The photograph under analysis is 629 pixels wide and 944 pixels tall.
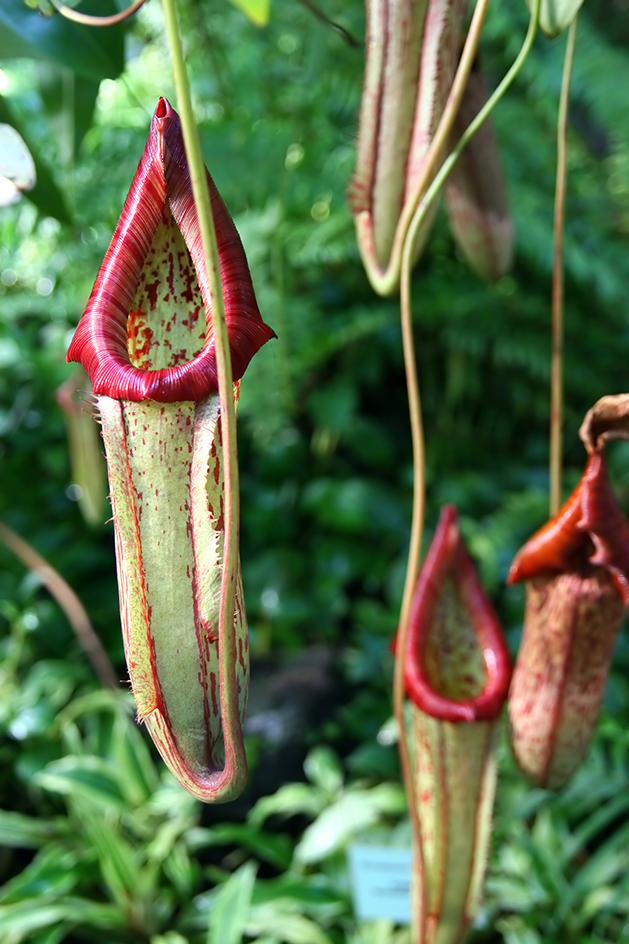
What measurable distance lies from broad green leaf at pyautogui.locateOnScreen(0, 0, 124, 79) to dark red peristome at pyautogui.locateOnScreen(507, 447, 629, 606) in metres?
0.48

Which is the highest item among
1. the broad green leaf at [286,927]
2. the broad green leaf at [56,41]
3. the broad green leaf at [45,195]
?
the broad green leaf at [56,41]

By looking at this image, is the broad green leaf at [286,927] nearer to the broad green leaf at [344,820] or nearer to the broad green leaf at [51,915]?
the broad green leaf at [344,820]

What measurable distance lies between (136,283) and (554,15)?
0.99 ft

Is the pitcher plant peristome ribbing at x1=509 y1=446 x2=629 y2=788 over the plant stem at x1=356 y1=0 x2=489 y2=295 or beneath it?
beneath

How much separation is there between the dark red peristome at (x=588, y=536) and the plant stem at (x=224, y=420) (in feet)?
1.13

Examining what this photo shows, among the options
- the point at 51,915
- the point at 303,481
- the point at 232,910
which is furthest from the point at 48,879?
the point at 303,481

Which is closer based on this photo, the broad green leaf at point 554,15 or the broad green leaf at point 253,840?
the broad green leaf at point 554,15

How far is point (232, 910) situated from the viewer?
1018mm

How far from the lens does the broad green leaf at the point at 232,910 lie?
0.99 meters

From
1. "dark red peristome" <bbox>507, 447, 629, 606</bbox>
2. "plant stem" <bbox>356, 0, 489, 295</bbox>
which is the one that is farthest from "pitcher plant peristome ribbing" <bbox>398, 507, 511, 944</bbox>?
"plant stem" <bbox>356, 0, 489, 295</bbox>

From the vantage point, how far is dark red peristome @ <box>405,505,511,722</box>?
0.74 metres

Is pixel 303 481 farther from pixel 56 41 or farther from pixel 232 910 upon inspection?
pixel 56 41

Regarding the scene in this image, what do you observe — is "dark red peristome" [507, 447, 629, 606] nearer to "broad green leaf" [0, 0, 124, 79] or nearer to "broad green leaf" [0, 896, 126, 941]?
"broad green leaf" [0, 0, 124, 79]

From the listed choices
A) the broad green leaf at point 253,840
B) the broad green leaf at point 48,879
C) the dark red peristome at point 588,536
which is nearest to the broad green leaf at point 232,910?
the broad green leaf at point 253,840
